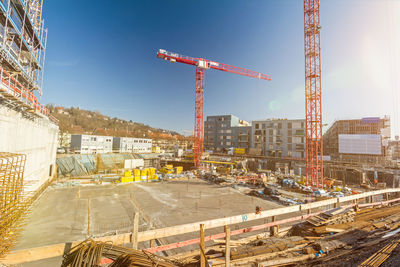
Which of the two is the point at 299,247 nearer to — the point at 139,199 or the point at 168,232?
the point at 168,232

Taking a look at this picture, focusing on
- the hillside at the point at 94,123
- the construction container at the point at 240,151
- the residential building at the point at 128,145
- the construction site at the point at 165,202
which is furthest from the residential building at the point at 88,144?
the hillside at the point at 94,123

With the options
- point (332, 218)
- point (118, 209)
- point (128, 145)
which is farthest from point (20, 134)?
point (128, 145)

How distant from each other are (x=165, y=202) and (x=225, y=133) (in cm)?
5899

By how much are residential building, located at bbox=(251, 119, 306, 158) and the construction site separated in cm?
1107

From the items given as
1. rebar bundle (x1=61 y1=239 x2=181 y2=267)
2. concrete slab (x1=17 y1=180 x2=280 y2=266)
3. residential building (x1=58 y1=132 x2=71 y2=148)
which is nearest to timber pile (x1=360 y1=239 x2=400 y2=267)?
rebar bundle (x1=61 y1=239 x2=181 y2=267)

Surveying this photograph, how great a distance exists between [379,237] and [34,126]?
23479 mm

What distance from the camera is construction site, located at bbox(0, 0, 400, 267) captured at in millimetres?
4598

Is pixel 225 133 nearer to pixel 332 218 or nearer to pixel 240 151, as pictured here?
pixel 240 151

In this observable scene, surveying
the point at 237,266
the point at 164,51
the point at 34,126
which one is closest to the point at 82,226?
the point at 34,126

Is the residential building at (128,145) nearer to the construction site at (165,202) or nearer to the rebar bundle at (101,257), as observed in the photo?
the construction site at (165,202)

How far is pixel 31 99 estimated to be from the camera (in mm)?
12992

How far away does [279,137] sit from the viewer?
59.2m

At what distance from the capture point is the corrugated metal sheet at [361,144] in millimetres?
47750

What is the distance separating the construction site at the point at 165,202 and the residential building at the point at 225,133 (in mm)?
17772
